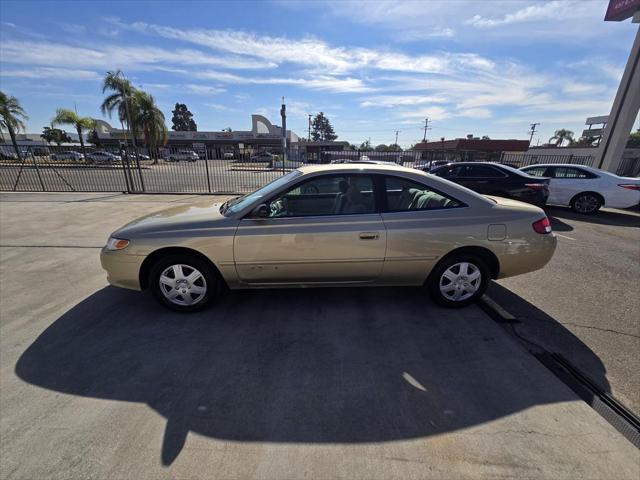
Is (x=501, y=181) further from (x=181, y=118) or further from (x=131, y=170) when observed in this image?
(x=181, y=118)

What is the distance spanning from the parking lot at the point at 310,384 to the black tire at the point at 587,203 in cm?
610

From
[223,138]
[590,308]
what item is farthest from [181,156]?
[223,138]

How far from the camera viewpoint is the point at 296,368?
7.91 ft

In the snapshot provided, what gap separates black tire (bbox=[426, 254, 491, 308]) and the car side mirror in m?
1.92

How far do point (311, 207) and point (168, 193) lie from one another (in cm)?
1111

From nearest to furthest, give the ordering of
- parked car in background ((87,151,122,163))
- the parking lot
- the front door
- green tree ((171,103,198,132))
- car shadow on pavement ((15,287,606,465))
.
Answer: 1. the parking lot
2. car shadow on pavement ((15,287,606,465))
3. the front door
4. parked car in background ((87,151,122,163))
5. green tree ((171,103,198,132))

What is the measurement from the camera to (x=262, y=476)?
63.7 inches

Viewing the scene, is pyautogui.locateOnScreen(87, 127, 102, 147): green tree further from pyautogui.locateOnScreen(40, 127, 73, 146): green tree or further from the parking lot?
the parking lot

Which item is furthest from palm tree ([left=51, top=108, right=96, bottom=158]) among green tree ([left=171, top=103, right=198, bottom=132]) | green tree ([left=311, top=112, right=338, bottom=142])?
green tree ([left=311, top=112, right=338, bottom=142])

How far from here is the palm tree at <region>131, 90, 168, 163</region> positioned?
32.5 metres

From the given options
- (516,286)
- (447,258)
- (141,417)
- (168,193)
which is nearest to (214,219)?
(141,417)

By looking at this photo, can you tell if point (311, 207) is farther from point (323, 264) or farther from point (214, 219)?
point (214, 219)

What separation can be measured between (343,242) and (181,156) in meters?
15.2

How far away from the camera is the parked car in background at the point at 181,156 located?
14.5m
